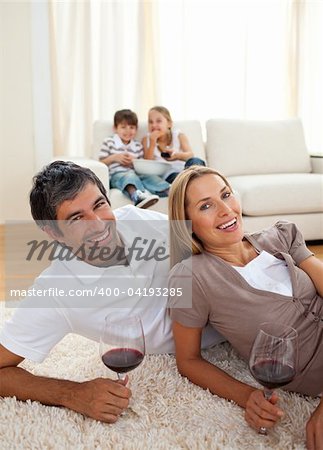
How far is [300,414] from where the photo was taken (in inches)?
55.8

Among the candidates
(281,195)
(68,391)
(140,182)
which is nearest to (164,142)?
(140,182)

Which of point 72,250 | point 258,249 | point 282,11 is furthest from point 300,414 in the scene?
point 282,11

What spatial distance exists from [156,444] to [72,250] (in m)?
0.60

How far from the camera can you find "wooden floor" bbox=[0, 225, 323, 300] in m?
3.16

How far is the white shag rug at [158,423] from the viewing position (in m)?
1.28

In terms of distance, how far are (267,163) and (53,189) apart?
322 centimetres

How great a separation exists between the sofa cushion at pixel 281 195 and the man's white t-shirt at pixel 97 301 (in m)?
2.09

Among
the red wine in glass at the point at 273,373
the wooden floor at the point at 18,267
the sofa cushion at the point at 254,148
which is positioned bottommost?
the wooden floor at the point at 18,267

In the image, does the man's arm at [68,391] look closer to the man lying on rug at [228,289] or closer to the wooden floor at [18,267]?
the man lying on rug at [228,289]

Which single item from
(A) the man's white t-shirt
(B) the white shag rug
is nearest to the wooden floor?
(A) the man's white t-shirt

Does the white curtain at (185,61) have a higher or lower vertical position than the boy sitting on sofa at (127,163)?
higher

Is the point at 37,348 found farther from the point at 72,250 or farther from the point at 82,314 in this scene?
the point at 72,250

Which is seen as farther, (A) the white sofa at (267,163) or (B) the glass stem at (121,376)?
(A) the white sofa at (267,163)

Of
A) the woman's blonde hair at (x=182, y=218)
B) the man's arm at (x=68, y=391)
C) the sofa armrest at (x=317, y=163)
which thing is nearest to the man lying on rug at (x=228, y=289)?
the woman's blonde hair at (x=182, y=218)
